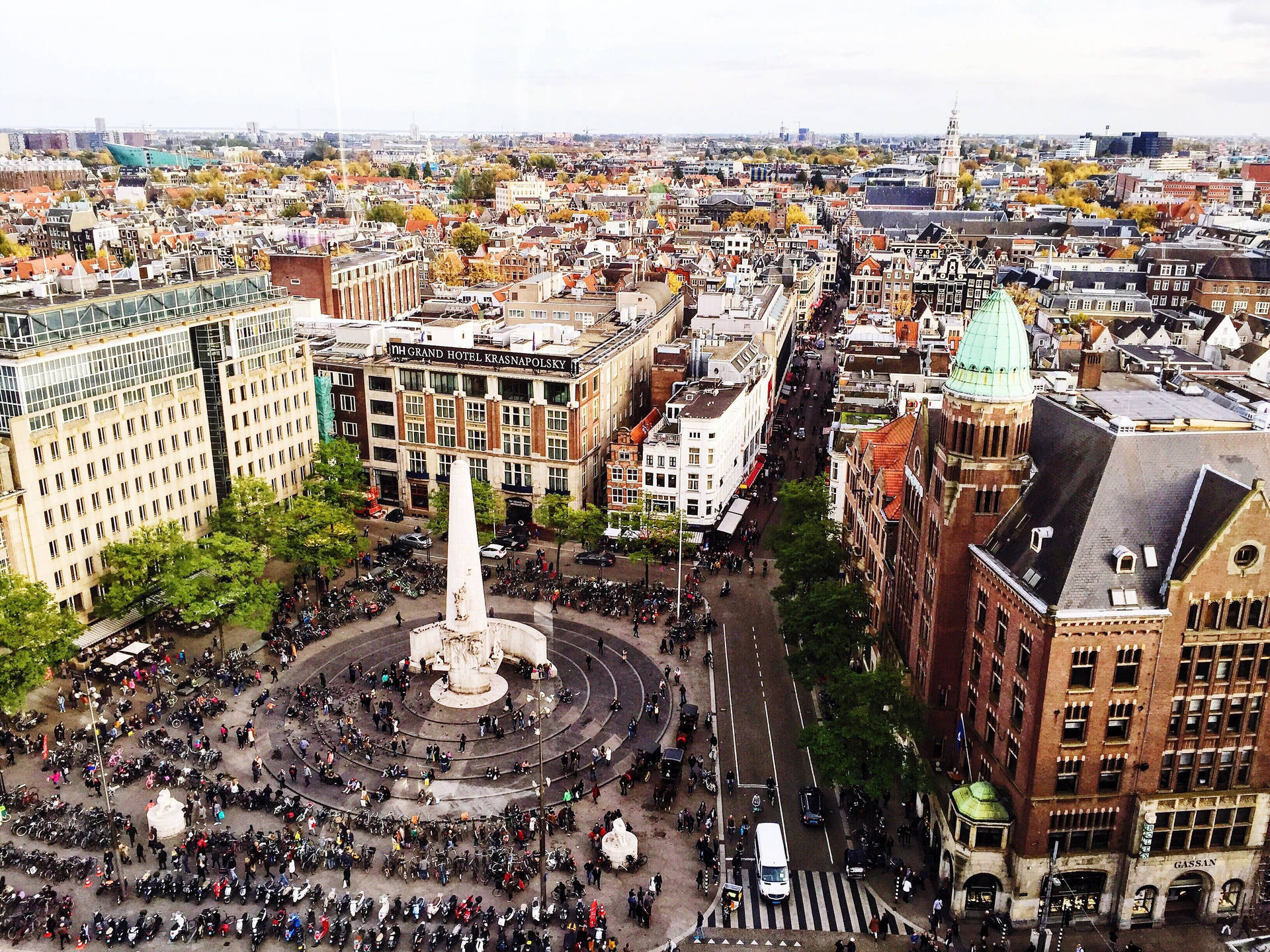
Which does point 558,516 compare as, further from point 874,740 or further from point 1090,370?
point 1090,370

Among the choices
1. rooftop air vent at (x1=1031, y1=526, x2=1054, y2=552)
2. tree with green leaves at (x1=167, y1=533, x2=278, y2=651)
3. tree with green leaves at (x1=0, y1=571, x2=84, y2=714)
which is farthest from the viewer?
tree with green leaves at (x1=167, y1=533, x2=278, y2=651)

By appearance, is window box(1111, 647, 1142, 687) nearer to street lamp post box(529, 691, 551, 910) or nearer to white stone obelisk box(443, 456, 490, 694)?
street lamp post box(529, 691, 551, 910)

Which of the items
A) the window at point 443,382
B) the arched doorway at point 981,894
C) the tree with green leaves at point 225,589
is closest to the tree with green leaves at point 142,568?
the tree with green leaves at point 225,589

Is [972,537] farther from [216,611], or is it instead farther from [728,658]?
[216,611]

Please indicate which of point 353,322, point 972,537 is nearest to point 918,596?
point 972,537

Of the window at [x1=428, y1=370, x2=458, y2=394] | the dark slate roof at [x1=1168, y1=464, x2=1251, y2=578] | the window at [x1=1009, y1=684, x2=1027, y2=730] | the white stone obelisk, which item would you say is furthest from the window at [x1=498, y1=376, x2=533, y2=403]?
the dark slate roof at [x1=1168, y1=464, x2=1251, y2=578]
